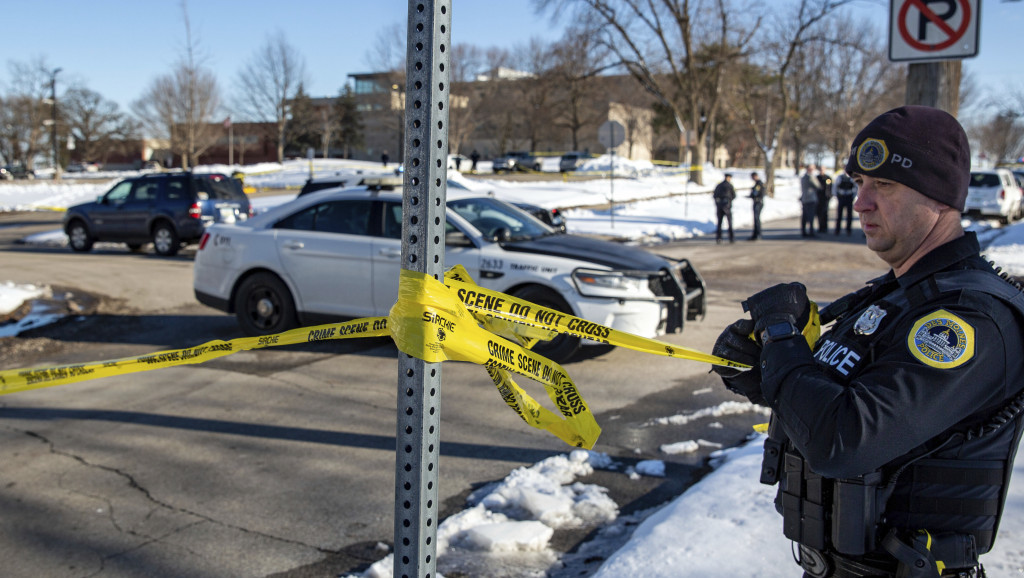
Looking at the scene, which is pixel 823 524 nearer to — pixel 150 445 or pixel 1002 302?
pixel 1002 302

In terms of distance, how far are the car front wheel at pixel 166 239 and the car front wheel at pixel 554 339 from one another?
11649 mm

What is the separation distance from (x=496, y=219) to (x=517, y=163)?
164 ft

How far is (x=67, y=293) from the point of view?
10.9 meters

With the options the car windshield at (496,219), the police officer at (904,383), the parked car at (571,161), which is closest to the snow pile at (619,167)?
the parked car at (571,161)

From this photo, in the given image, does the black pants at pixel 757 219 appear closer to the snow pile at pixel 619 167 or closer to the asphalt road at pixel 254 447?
the asphalt road at pixel 254 447

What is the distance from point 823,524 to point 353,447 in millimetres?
3775

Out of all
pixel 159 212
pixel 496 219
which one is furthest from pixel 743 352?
pixel 159 212

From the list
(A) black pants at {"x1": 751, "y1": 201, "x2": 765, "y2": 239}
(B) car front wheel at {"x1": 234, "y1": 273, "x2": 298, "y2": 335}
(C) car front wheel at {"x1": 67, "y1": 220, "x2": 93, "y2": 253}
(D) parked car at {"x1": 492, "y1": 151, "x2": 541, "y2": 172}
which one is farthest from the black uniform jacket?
(D) parked car at {"x1": 492, "y1": 151, "x2": 541, "y2": 172}

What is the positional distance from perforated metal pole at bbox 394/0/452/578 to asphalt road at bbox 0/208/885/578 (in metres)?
2.16

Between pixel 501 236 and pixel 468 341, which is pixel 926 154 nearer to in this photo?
pixel 468 341

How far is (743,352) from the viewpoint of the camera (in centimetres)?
192

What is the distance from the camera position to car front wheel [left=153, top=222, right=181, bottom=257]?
645 inches

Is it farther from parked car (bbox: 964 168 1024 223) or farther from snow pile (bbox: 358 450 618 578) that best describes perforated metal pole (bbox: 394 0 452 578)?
parked car (bbox: 964 168 1024 223)

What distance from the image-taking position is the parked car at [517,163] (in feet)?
180
